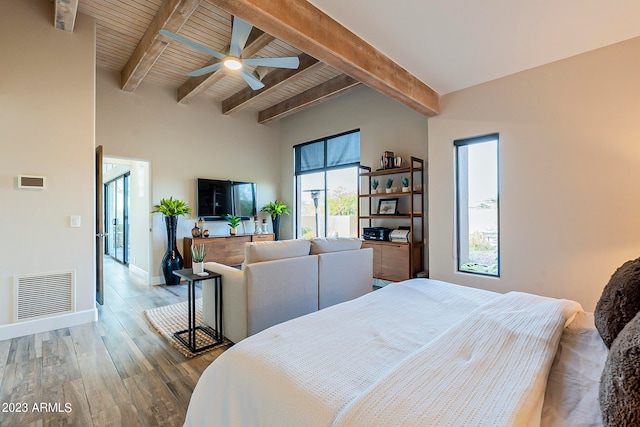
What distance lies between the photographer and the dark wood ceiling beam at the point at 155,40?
9.56ft

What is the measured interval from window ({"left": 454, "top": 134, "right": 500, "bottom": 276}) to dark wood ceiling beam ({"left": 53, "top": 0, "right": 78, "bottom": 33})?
14.7 feet

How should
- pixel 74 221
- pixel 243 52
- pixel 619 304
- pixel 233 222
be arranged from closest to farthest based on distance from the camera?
pixel 619 304
pixel 74 221
pixel 243 52
pixel 233 222

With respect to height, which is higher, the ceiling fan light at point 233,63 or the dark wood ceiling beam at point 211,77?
the dark wood ceiling beam at point 211,77

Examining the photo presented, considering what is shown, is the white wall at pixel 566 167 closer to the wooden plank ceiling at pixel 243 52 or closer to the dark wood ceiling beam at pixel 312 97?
the wooden plank ceiling at pixel 243 52

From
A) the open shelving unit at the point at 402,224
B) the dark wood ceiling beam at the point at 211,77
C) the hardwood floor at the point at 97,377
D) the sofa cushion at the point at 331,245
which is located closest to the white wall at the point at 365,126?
the open shelving unit at the point at 402,224

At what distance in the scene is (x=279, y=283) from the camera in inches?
108

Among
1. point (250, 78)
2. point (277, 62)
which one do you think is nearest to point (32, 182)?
point (250, 78)

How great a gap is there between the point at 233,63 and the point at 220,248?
330 cm

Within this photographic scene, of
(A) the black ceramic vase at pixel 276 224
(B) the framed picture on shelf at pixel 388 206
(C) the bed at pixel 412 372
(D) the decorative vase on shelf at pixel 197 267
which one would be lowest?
(C) the bed at pixel 412 372

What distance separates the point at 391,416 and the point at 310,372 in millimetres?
343

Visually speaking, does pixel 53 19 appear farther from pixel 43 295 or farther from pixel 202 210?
pixel 202 210

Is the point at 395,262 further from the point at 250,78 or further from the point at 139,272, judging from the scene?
the point at 139,272

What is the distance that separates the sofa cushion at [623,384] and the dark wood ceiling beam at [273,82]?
4.08 meters

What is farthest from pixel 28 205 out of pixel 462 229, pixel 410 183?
pixel 462 229
